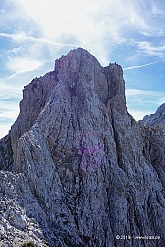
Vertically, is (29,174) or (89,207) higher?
(29,174)

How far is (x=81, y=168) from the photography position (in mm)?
47438

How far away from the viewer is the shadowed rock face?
120ft

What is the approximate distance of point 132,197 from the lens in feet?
167

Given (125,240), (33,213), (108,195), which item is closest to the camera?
(33,213)

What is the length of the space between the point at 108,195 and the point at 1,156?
3516 cm

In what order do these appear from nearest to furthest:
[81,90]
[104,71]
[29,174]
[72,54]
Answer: [29,174] → [81,90] → [72,54] → [104,71]

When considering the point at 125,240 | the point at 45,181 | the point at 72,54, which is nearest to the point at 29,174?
the point at 45,181

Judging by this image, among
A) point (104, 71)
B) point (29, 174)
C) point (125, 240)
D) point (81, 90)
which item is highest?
point (104, 71)

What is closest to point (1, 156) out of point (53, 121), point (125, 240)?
point (53, 121)

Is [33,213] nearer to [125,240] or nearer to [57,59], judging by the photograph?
[125,240]

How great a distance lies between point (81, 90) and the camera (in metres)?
57.3

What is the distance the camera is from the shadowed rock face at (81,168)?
36.5m

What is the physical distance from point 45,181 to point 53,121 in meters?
13.1

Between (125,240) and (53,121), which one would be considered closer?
(125,240)
